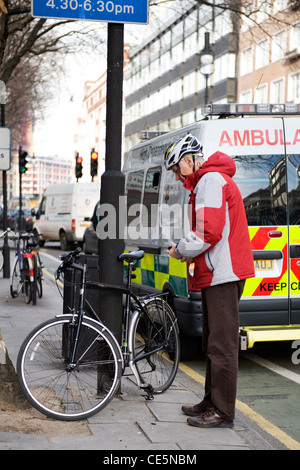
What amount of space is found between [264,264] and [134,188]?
291 cm

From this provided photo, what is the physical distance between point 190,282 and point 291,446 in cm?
126

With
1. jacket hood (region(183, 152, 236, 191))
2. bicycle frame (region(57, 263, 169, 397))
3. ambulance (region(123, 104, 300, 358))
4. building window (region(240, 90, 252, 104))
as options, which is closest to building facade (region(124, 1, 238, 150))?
building window (region(240, 90, 252, 104))

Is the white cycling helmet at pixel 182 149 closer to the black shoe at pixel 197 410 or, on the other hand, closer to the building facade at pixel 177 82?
the black shoe at pixel 197 410

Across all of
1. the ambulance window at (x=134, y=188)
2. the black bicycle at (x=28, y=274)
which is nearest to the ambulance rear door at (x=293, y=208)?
the ambulance window at (x=134, y=188)

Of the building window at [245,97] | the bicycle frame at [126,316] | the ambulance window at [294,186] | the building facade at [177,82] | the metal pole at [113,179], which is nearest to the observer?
the bicycle frame at [126,316]

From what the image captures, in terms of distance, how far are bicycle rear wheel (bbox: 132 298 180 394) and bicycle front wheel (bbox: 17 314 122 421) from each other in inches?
16.8

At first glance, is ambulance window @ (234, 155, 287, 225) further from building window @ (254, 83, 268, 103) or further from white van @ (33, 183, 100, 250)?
building window @ (254, 83, 268, 103)

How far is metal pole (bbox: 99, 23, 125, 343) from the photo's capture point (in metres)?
5.33

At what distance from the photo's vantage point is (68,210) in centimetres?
2567

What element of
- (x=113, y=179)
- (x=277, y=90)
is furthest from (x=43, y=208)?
(x=113, y=179)

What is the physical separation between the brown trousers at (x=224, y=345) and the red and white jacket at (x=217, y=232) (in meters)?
0.10

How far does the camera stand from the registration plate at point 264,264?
22.1 ft

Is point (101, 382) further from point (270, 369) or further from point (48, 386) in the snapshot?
point (270, 369)
